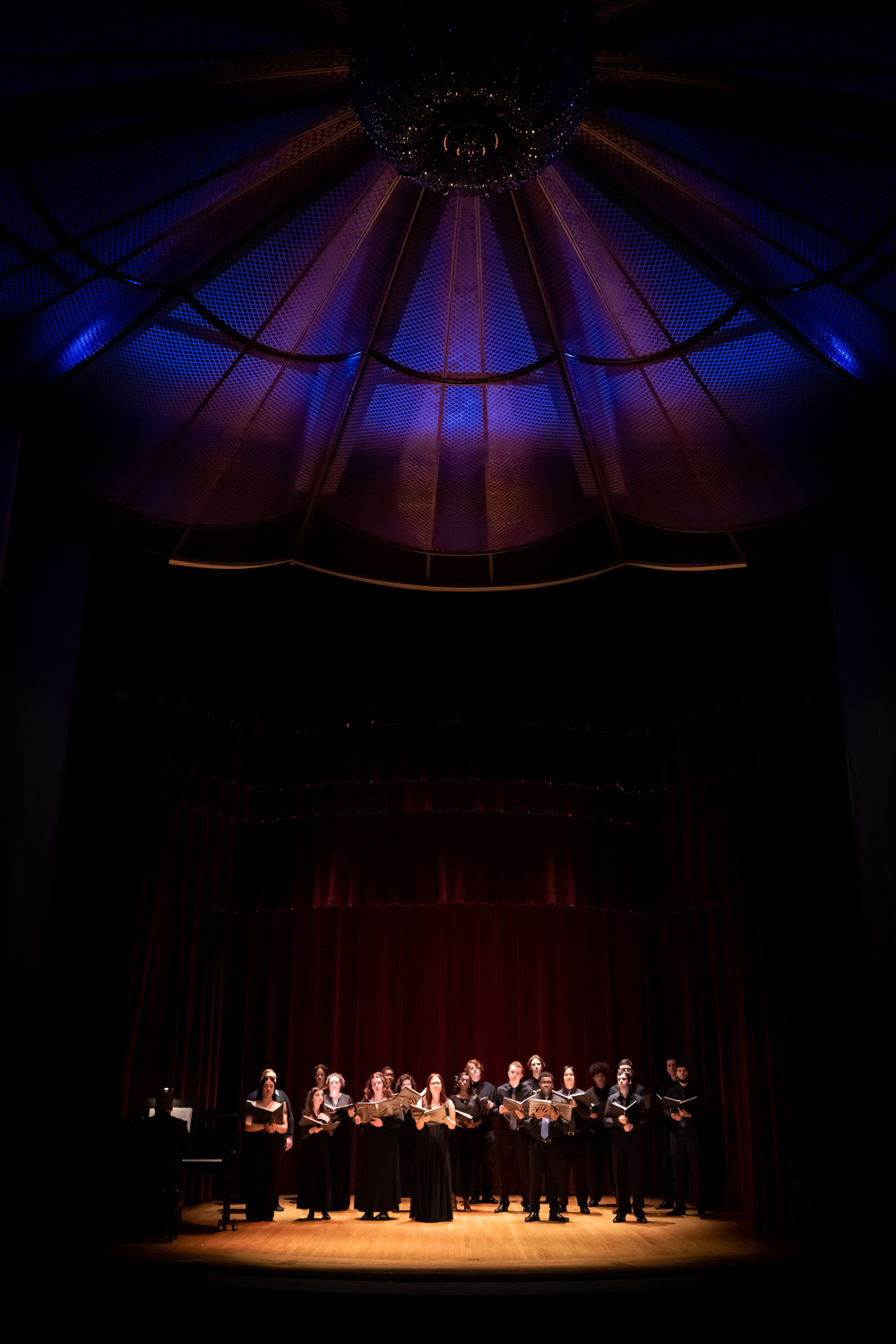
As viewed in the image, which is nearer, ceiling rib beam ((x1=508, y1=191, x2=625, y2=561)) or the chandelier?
the chandelier

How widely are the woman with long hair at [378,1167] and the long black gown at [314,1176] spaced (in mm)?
376

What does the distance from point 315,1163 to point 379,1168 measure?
26.2 inches

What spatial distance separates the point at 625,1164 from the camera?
36.2ft

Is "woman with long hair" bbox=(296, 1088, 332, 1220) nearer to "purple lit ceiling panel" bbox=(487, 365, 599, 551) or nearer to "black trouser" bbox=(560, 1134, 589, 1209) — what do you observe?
"black trouser" bbox=(560, 1134, 589, 1209)

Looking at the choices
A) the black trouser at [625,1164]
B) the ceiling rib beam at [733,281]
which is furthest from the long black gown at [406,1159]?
the ceiling rib beam at [733,281]

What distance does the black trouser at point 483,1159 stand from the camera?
1241cm

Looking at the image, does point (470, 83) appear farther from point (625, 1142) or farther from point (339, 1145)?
point (339, 1145)

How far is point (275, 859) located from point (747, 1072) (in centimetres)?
587

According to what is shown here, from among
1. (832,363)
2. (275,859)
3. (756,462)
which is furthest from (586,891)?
(832,363)

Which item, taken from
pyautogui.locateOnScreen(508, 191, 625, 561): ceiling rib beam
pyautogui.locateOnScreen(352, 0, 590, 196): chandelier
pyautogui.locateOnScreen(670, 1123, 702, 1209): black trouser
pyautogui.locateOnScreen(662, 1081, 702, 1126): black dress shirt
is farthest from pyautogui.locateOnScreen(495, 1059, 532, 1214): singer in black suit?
pyautogui.locateOnScreen(352, 0, 590, 196): chandelier

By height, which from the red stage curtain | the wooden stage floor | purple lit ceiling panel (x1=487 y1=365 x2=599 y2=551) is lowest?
the wooden stage floor

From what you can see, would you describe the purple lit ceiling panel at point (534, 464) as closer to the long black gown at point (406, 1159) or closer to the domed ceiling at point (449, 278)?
the domed ceiling at point (449, 278)

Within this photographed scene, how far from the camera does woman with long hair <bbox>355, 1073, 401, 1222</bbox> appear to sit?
1114 centimetres

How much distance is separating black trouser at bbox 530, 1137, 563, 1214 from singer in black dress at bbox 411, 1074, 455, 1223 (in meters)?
0.85
